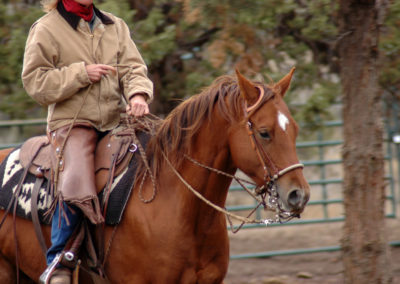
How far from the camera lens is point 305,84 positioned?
8016mm

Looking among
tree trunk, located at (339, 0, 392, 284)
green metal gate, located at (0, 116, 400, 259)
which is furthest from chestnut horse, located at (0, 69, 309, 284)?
green metal gate, located at (0, 116, 400, 259)

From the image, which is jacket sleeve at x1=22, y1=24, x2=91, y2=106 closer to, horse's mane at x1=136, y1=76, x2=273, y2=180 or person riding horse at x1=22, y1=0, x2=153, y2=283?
person riding horse at x1=22, y1=0, x2=153, y2=283

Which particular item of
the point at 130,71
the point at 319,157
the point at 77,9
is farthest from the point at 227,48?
the point at 77,9

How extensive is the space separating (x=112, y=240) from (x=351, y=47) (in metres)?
2.33

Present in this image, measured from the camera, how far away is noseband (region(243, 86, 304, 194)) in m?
3.47

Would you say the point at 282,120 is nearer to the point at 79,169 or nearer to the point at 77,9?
the point at 79,169

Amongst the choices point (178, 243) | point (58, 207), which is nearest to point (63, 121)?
point (58, 207)

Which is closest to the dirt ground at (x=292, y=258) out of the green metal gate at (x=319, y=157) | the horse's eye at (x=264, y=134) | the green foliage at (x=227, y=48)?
the green metal gate at (x=319, y=157)

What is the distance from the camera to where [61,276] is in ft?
13.0

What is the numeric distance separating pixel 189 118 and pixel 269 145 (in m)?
0.63

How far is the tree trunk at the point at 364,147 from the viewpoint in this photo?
15.5 feet

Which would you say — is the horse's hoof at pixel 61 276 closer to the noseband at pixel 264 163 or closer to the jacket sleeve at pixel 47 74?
the jacket sleeve at pixel 47 74

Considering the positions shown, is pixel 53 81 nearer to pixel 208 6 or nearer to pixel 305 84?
pixel 208 6

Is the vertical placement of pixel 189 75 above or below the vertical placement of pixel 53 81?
A: below
